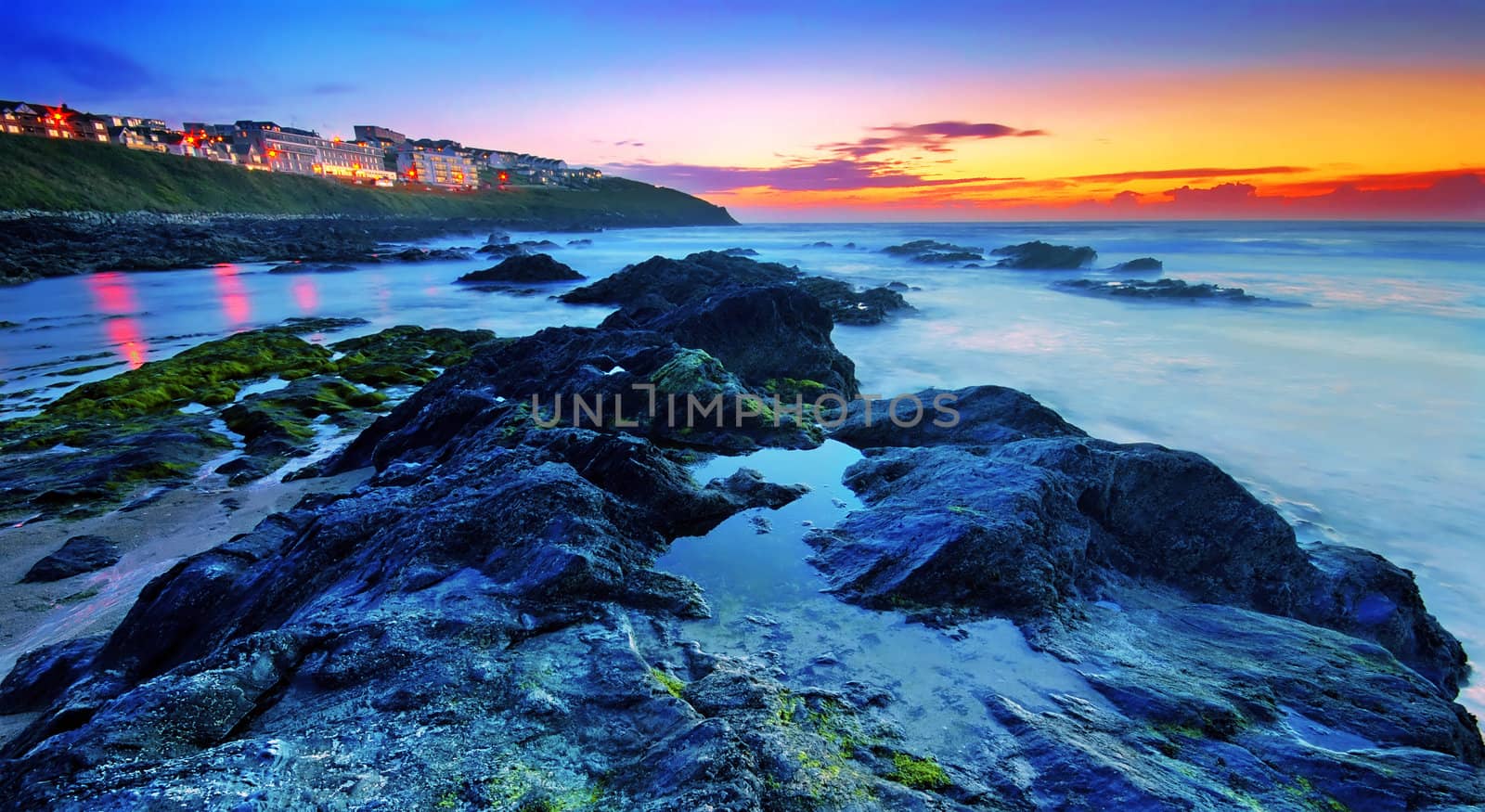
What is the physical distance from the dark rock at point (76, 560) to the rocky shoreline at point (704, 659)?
7.86 ft

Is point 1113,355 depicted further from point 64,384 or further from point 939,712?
point 64,384

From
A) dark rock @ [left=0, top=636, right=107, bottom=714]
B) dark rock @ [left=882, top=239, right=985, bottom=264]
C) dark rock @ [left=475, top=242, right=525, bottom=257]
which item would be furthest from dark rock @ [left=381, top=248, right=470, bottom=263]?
dark rock @ [left=0, top=636, right=107, bottom=714]

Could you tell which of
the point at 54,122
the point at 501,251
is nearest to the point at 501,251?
the point at 501,251

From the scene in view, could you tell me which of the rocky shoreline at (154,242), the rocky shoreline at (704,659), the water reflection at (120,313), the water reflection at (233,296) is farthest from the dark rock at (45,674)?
the rocky shoreline at (154,242)

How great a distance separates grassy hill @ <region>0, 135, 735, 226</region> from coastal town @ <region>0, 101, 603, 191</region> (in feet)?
23.2

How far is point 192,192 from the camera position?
8550 cm

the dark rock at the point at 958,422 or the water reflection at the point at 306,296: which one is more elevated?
the water reflection at the point at 306,296

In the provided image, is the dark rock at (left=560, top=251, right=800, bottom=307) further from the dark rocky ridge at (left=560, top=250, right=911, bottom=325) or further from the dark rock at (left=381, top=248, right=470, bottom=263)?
the dark rock at (left=381, top=248, right=470, bottom=263)

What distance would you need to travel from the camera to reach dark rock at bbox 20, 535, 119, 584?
656 cm

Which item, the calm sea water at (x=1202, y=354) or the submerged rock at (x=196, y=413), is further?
the calm sea water at (x=1202, y=354)

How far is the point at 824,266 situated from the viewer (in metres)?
53.6

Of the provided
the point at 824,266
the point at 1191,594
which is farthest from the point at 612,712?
the point at 824,266

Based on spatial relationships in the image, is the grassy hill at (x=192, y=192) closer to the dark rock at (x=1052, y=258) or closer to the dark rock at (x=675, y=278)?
the dark rock at (x=675, y=278)

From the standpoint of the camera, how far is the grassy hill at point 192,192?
6769 cm
